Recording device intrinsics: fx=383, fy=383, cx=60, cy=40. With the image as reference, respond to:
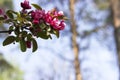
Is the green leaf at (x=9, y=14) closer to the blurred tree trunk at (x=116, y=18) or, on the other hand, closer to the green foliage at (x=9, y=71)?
the blurred tree trunk at (x=116, y=18)

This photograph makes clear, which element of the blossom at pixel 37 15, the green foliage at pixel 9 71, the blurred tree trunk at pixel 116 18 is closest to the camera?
the blossom at pixel 37 15

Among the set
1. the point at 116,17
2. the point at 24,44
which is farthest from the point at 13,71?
the point at 24,44

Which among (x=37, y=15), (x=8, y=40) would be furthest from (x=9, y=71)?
(x=37, y=15)

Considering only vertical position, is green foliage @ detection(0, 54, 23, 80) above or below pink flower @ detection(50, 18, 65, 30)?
below

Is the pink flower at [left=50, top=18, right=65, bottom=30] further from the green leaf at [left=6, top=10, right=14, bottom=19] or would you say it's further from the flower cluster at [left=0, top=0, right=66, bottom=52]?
the green leaf at [left=6, top=10, right=14, bottom=19]

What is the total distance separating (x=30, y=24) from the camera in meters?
1.88

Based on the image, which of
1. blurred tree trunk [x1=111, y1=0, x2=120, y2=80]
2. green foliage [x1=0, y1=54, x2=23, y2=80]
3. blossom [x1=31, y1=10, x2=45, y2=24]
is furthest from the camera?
green foliage [x1=0, y1=54, x2=23, y2=80]

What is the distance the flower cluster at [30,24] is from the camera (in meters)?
1.88

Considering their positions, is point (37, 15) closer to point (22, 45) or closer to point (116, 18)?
point (22, 45)

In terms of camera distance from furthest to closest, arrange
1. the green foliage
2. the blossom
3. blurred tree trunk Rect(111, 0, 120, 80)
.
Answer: the green foliage, blurred tree trunk Rect(111, 0, 120, 80), the blossom

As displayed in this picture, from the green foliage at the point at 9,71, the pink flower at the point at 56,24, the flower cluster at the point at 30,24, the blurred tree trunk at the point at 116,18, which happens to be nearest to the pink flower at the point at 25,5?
the flower cluster at the point at 30,24

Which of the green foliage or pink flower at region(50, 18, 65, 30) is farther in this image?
the green foliage

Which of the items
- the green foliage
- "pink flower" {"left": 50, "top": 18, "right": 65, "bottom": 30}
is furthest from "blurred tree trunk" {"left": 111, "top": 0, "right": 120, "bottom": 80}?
"pink flower" {"left": 50, "top": 18, "right": 65, "bottom": 30}

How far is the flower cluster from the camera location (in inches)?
74.1
